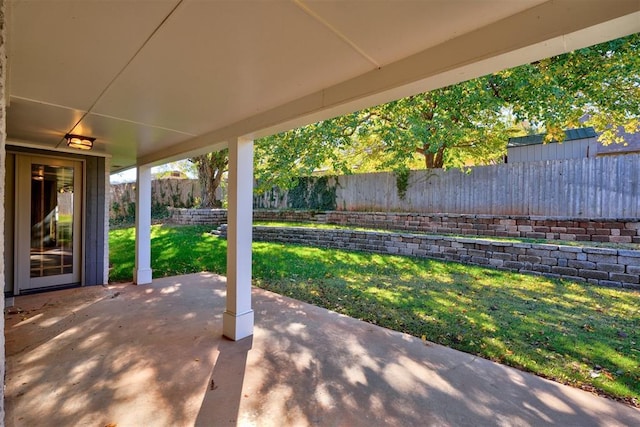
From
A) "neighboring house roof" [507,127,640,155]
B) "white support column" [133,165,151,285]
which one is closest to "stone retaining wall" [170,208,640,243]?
"neighboring house roof" [507,127,640,155]

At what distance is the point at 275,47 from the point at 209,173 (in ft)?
40.5

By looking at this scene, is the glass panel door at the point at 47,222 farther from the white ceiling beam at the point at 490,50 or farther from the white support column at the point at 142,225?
the white ceiling beam at the point at 490,50

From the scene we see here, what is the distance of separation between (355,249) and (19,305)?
614cm

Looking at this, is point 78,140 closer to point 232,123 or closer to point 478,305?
point 232,123

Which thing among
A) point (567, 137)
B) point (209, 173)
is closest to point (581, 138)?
point (567, 137)

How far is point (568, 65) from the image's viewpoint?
185 inches

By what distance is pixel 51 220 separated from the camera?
480 centimetres

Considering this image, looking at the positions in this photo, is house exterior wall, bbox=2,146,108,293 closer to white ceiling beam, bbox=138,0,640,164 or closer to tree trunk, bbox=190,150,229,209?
white ceiling beam, bbox=138,0,640,164

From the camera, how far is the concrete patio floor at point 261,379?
205 centimetres

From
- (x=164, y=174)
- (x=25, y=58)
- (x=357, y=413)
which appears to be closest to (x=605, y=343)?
(x=357, y=413)

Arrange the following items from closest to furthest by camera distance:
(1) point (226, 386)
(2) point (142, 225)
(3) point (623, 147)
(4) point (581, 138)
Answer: (1) point (226, 386) < (2) point (142, 225) < (4) point (581, 138) < (3) point (623, 147)

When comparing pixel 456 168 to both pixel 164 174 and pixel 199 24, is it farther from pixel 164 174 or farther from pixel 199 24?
pixel 164 174

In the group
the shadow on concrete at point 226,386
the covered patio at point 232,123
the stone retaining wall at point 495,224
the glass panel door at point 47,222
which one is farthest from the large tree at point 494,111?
the shadow on concrete at point 226,386

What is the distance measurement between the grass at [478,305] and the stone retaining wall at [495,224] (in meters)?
1.56
